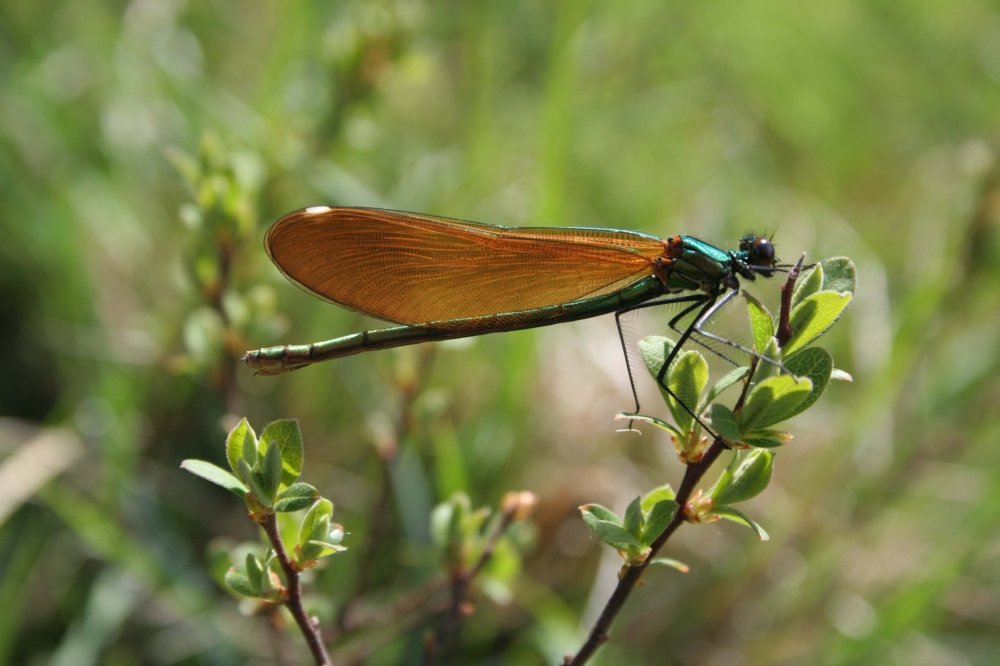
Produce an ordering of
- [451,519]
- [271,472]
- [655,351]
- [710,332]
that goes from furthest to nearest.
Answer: [710,332], [451,519], [655,351], [271,472]

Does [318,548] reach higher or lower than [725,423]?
lower

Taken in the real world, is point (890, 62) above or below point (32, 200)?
above

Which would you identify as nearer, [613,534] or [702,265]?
[613,534]

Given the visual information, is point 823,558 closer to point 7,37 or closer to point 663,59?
point 663,59

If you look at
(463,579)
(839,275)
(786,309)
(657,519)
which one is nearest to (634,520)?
(657,519)

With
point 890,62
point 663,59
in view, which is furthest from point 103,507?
point 890,62

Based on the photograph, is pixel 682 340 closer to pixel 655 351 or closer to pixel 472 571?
pixel 655 351
